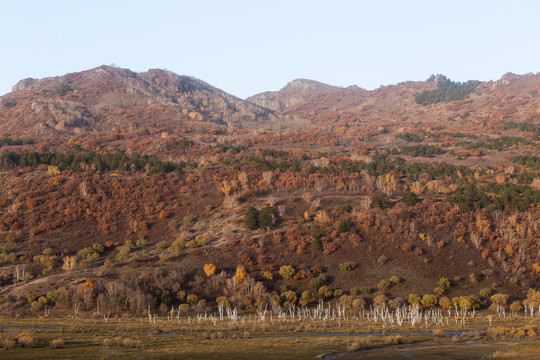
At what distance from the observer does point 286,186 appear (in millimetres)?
96812

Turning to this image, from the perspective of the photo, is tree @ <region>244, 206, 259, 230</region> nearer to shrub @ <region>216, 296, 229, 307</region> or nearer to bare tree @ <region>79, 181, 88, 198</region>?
shrub @ <region>216, 296, 229, 307</region>

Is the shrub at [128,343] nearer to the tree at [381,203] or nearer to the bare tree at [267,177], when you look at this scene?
the tree at [381,203]

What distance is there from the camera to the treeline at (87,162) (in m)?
101

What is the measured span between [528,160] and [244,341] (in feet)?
408

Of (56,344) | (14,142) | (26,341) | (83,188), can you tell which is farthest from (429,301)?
(14,142)

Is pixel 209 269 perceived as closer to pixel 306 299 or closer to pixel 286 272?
pixel 286 272

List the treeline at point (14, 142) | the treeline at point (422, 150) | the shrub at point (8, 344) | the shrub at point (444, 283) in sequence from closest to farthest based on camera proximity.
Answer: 1. the shrub at point (8, 344)
2. the shrub at point (444, 283)
3. the treeline at point (14, 142)
4. the treeline at point (422, 150)

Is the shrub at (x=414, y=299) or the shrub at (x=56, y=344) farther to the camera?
the shrub at (x=414, y=299)

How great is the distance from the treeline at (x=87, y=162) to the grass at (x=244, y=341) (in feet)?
203

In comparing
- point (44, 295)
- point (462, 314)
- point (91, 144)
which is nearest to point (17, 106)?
point (91, 144)

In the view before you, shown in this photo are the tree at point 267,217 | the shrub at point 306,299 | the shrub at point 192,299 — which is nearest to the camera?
the shrub at point 192,299

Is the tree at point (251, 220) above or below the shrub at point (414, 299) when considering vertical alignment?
above

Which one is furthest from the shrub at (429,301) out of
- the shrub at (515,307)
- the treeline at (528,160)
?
the treeline at (528,160)

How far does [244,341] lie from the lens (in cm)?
3189
